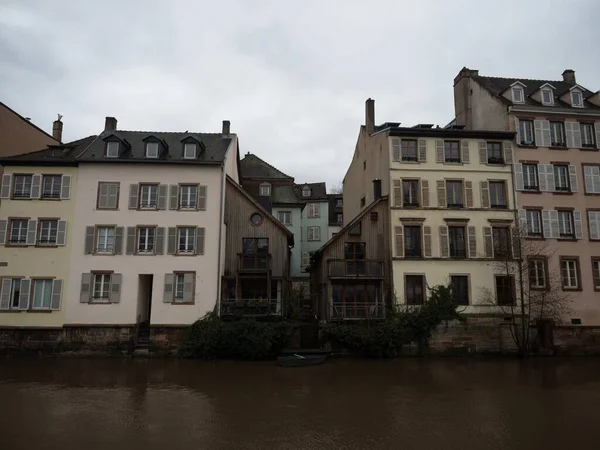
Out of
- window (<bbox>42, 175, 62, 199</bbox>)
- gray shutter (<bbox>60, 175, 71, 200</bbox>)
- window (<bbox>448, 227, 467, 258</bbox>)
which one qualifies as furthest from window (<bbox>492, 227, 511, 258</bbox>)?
window (<bbox>42, 175, 62, 199</bbox>)

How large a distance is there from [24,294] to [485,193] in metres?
27.9

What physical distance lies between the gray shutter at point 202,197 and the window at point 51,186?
8.25 meters

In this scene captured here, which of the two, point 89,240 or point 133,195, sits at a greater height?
point 133,195

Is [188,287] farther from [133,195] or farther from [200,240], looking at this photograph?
[133,195]

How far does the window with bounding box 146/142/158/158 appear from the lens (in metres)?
28.2

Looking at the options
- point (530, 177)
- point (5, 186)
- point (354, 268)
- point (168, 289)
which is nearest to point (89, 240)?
point (168, 289)

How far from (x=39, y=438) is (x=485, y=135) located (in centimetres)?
2768

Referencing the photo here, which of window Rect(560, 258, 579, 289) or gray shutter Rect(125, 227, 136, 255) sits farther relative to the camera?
window Rect(560, 258, 579, 289)

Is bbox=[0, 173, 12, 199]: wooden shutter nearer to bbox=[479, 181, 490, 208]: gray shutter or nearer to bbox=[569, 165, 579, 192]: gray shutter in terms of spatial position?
bbox=[479, 181, 490, 208]: gray shutter

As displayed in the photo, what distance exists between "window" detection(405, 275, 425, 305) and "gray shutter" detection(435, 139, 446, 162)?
7494mm

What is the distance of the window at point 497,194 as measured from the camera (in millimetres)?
29141

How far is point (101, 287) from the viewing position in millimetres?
26531

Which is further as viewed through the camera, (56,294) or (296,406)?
(56,294)

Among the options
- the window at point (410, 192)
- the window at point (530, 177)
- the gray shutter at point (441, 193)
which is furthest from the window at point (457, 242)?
the window at point (530, 177)
